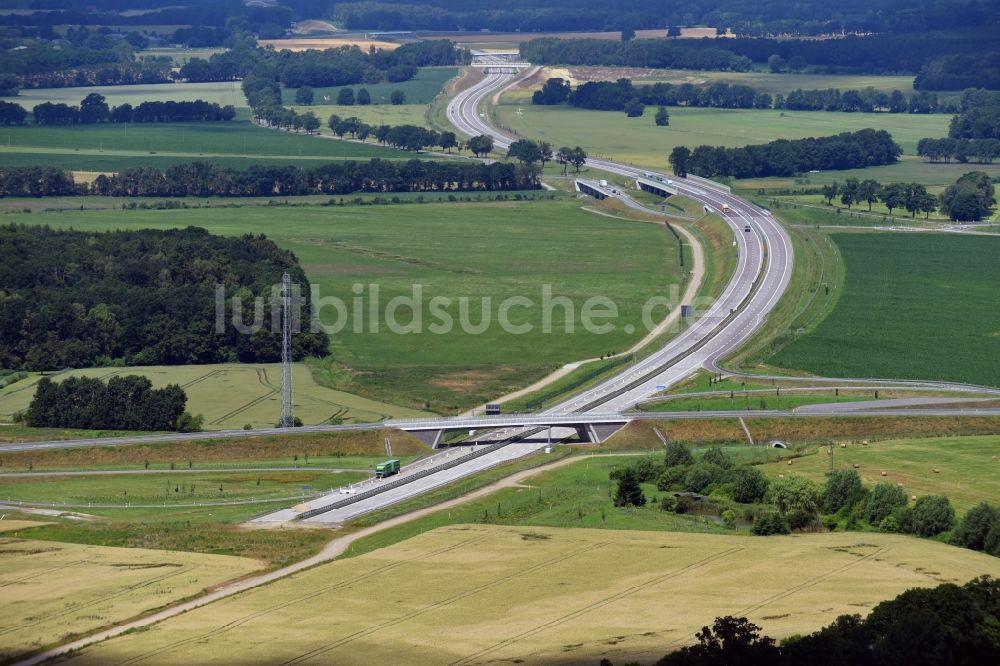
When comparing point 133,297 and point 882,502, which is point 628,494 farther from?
point 133,297

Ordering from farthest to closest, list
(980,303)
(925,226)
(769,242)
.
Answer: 1. (925,226)
2. (769,242)
3. (980,303)

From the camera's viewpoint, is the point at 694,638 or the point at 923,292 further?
the point at 923,292

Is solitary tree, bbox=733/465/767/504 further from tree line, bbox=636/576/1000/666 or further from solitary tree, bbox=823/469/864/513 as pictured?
tree line, bbox=636/576/1000/666

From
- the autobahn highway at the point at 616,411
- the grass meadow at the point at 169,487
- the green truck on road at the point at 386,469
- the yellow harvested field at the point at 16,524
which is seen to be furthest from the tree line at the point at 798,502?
the yellow harvested field at the point at 16,524

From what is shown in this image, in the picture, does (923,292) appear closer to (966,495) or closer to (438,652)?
(966,495)

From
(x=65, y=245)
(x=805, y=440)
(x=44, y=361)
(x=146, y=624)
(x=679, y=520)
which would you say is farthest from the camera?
(x=65, y=245)

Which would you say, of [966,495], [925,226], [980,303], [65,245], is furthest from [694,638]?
[925,226]
